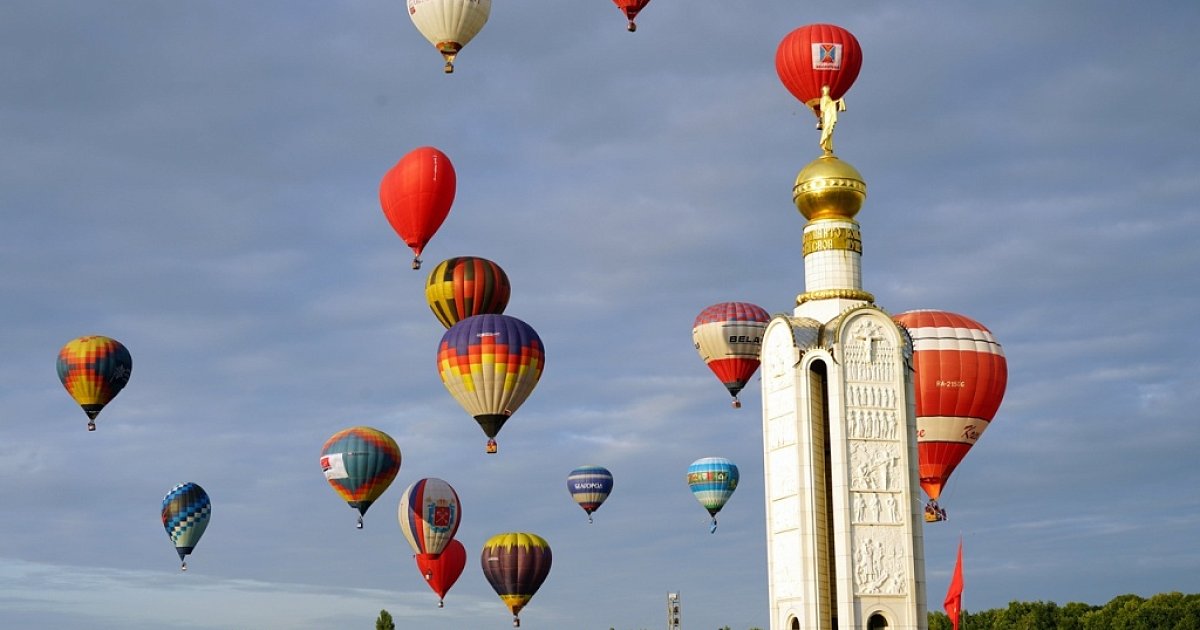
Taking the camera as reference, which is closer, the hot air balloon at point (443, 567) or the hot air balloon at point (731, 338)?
the hot air balloon at point (731, 338)

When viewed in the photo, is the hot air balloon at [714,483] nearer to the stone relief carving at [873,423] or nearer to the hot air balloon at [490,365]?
the hot air balloon at [490,365]

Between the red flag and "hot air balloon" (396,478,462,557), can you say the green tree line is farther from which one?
the red flag

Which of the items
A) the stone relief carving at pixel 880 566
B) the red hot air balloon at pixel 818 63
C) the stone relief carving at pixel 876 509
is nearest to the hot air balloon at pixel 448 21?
the red hot air balloon at pixel 818 63

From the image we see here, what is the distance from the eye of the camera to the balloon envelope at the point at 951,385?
5922 cm

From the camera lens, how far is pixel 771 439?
154 feet

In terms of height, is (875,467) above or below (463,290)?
below

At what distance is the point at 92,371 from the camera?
89.4m

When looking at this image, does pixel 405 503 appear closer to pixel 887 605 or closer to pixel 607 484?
pixel 607 484

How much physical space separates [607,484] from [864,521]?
6083 centimetres

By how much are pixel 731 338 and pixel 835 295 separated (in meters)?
35.0

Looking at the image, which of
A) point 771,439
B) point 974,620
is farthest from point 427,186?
point 974,620

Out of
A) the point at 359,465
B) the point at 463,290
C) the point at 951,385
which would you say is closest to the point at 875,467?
the point at 951,385

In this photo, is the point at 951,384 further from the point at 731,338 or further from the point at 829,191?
the point at 731,338

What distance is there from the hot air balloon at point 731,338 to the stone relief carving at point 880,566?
124 feet
